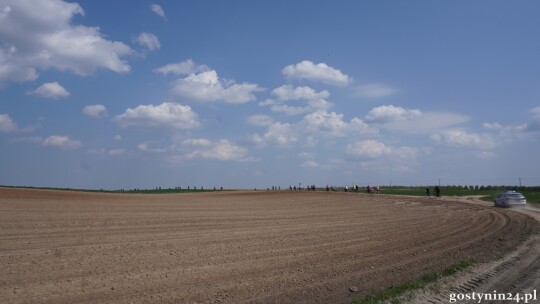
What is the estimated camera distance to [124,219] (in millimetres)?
24375

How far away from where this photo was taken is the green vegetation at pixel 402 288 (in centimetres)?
988

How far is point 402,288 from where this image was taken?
10766 millimetres

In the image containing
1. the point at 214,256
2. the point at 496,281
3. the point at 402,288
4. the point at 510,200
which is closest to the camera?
the point at 402,288

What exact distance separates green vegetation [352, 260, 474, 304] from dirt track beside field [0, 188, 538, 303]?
0.40 meters

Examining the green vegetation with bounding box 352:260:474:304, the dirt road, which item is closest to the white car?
the dirt road

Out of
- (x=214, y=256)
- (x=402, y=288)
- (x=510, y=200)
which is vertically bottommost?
(x=402, y=288)

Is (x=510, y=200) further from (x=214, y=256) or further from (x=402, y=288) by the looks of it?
(x=402, y=288)

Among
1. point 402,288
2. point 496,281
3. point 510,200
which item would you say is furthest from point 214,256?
point 510,200

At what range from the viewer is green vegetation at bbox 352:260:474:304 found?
988cm

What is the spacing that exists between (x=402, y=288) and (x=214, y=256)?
20.4ft

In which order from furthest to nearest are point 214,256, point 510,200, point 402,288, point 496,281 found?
point 510,200 → point 214,256 → point 496,281 → point 402,288

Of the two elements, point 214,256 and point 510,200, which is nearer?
point 214,256

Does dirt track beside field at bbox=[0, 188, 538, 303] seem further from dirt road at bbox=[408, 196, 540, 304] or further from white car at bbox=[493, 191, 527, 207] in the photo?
white car at bbox=[493, 191, 527, 207]

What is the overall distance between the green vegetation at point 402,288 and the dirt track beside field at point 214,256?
40 cm
